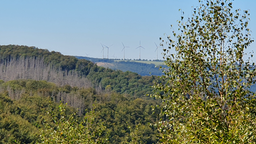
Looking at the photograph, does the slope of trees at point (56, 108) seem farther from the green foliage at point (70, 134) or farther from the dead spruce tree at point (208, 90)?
the dead spruce tree at point (208, 90)

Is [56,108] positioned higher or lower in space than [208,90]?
lower

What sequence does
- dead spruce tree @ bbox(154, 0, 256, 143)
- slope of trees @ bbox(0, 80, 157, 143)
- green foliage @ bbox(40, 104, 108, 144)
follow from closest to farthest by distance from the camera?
dead spruce tree @ bbox(154, 0, 256, 143), green foliage @ bbox(40, 104, 108, 144), slope of trees @ bbox(0, 80, 157, 143)

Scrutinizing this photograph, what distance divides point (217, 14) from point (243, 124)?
556cm

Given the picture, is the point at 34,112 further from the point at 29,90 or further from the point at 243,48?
the point at 243,48

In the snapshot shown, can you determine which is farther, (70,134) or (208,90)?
(70,134)

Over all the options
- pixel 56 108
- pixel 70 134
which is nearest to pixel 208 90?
pixel 70 134

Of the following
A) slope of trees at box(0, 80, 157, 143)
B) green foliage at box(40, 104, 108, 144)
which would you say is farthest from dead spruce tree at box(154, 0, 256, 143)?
slope of trees at box(0, 80, 157, 143)

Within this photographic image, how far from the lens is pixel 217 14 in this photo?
60.6 ft

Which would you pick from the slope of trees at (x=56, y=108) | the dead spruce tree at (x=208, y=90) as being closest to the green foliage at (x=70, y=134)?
the dead spruce tree at (x=208, y=90)

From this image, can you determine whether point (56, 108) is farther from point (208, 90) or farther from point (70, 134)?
point (208, 90)

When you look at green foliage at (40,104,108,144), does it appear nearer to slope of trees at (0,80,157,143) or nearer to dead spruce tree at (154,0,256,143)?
dead spruce tree at (154,0,256,143)

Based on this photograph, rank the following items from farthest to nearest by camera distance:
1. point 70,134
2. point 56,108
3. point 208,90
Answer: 1. point 56,108
2. point 70,134
3. point 208,90

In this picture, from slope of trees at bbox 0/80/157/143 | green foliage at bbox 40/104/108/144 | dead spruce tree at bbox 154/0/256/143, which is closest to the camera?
dead spruce tree at bbox 154/0/256/143

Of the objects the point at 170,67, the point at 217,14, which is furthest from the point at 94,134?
the point at 217,14
